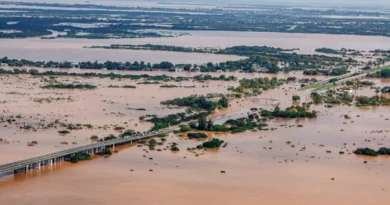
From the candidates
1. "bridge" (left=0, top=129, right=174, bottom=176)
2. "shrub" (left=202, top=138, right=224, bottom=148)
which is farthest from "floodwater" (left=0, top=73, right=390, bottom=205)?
"shrub" (left=202, top=138, right=224, bottom=148)

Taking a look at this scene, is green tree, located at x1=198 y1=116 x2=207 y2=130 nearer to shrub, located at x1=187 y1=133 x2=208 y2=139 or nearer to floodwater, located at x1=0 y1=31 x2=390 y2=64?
shrub, located at x1=187 y1=133 x2=208 y2=139

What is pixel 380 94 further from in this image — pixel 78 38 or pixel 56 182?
pixel 78 38

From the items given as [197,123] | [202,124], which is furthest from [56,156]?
[197,123]

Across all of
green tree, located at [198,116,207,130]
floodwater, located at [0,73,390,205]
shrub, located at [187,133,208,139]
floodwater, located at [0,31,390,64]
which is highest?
floodwater, located at [0,31,390,64]

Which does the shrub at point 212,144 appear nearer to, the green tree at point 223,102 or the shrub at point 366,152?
the shrub at point 366,152

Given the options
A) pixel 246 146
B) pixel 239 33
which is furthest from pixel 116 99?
pixel 239 33

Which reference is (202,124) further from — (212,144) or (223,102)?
(223,102)

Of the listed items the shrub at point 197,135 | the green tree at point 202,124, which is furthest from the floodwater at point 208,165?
the green tree at point 202,124
